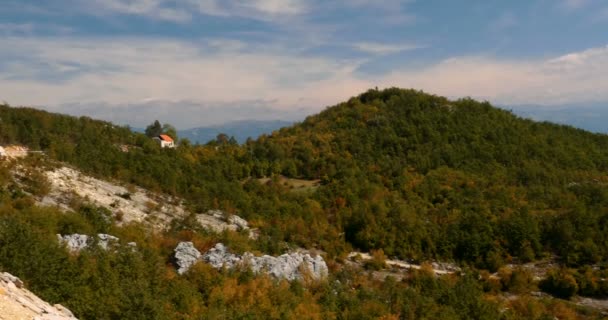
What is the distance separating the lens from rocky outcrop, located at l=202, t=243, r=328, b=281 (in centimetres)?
2434

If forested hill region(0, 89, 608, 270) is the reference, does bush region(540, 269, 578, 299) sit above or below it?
below

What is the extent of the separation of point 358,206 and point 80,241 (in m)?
30.2

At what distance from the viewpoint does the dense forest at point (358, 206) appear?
771 inches

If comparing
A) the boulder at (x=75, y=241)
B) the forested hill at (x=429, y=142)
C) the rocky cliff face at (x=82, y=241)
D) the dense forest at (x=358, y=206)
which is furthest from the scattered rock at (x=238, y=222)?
the forested hill at (x=429, y=142)

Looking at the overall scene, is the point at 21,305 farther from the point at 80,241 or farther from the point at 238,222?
the point at 238,222

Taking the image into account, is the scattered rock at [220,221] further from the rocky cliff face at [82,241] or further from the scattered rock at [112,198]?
the rocky cliff face at [82,241]

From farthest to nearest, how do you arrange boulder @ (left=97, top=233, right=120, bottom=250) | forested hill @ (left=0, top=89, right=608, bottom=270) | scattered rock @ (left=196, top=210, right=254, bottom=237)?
forested hill @ (left=0, top=89, right=608, bottom=270), scattered rock @ (left=196, top=210, right=254, bottom=237), boulder @ (left=97, top=233, right=120, bottom=250)

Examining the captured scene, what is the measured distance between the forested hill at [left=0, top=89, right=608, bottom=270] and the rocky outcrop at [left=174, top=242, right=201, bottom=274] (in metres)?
6.77

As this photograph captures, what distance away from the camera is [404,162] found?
194ft

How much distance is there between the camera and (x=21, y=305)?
11.9 metres

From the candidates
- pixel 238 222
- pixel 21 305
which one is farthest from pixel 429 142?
pixel 21 305

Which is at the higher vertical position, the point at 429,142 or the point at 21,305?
the point at 429,142

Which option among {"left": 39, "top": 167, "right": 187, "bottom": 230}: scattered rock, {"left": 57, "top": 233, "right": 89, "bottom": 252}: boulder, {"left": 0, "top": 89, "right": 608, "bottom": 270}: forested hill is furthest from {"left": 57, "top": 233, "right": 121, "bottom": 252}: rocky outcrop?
{"left": 0, "top": 89, "right": 608, "bottom": 270}: forested hill

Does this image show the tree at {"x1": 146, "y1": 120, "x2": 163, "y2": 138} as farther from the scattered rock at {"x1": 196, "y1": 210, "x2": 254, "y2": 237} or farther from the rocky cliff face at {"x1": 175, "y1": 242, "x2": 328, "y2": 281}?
the rocky cliff face at {"x1": 175, "y1": 242, "x2": 328, "y2": 281}
